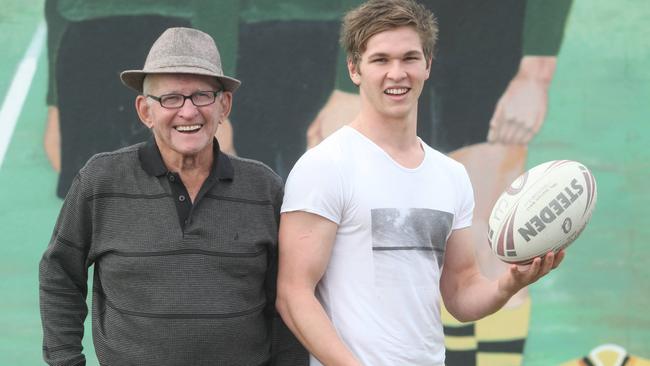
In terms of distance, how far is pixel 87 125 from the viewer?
4887 millimetres

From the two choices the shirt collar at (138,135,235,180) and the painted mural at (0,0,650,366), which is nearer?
the shirt collar at (138,135,235,180)

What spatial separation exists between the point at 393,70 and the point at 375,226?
47 cm

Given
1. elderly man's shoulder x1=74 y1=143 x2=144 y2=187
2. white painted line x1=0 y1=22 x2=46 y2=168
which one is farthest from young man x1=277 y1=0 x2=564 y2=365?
white painted line x1=0 y1=22 x2=46 y2=168

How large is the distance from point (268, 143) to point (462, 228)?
6.85 feet

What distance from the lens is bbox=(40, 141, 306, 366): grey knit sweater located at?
104 inches

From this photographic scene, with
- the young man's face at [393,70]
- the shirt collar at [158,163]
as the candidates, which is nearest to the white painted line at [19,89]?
the shirt collar at [158,163]

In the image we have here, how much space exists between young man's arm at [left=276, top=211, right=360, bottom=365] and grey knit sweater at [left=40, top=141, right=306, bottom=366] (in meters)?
0.10

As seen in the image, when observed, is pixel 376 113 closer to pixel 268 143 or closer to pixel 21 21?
pixel 268 143

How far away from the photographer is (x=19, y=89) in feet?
16.1

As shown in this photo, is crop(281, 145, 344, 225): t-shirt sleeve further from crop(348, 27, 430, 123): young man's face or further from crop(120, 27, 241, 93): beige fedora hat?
crop(120, 27, 241, 93): beige fedora hat

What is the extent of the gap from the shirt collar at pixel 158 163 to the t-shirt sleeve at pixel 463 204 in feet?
2.35

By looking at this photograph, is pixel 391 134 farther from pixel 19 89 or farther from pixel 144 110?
pixel 19 89

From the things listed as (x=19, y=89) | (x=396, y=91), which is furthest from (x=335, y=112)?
(x=396, y=91)

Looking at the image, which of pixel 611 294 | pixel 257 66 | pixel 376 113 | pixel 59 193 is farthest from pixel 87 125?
pixel 611 294
